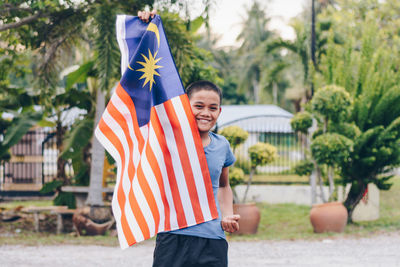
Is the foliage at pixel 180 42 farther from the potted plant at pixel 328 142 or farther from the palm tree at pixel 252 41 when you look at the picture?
the palm tree at pixel 252 41

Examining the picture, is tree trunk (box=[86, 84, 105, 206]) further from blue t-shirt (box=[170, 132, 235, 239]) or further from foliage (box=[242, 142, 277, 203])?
blue t-shirt (box=[170, 132, 235, 239])

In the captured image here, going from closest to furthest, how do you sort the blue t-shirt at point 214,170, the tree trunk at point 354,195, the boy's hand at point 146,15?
the blue t-shirt at point 214,170, the boy's hand at point 146,15, the tree trunk at point 354,195

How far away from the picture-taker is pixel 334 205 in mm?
10219

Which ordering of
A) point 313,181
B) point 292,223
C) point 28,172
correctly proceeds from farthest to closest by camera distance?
point 28,172
point 313,181
point 292,223

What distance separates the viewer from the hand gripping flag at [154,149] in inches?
121

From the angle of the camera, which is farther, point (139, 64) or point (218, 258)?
point (139, 64)

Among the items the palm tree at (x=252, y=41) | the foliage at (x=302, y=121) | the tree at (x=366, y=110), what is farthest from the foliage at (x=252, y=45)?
the foliage at (x=302, y=121)

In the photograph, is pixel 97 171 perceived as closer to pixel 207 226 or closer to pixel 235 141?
pixel 235 141

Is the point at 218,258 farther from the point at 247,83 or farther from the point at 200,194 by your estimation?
the point at 247,83

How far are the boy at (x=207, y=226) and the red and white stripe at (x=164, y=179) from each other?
0.06 m

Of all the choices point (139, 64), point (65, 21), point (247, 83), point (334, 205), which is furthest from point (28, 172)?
point (247, 83)

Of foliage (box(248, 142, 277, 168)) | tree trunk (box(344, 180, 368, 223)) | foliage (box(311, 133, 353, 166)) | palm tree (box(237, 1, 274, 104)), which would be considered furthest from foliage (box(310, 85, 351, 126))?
palm tree (box(237, 1, 274, 104))

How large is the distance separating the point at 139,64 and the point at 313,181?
9.85 metres

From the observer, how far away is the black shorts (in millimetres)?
2908
